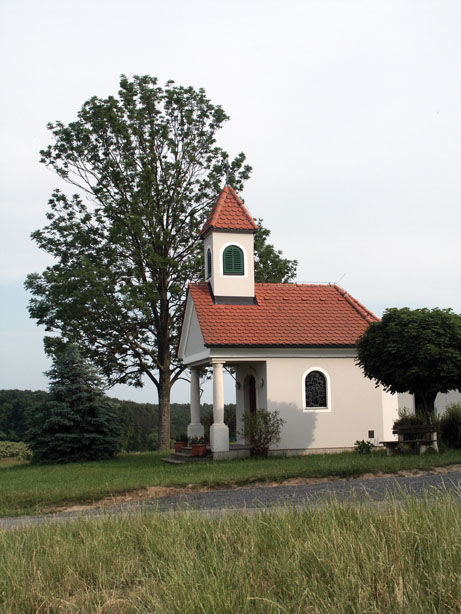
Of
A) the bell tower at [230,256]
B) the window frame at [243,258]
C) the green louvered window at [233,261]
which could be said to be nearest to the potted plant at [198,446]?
the bell tower at [230,256]

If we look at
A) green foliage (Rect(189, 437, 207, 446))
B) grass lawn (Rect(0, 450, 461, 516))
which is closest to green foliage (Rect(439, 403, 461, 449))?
grass lawn (Rect(0, 450, 461, 516))

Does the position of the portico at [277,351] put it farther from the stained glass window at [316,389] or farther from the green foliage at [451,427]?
the green foliage at [451,427]

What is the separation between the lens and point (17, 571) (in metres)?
6.39

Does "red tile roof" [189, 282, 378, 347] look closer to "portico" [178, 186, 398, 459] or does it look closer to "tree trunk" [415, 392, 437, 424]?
"portico" [178, 186, 398, 459]

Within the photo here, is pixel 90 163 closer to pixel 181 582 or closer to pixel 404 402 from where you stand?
pixel 404 402

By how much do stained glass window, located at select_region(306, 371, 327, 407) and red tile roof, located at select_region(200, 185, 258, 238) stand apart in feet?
19.7

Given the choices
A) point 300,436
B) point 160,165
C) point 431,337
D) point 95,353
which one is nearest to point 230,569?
point 431,337

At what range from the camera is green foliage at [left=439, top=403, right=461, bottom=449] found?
2053 centimetres

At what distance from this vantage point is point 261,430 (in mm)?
22484

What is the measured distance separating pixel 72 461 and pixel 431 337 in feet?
47.0

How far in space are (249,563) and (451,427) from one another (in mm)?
16255

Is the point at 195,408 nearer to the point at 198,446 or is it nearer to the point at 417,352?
the point at 198,446

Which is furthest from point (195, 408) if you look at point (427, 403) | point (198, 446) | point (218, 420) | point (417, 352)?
point (417, 352)

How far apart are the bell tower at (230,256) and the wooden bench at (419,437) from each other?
809cm
